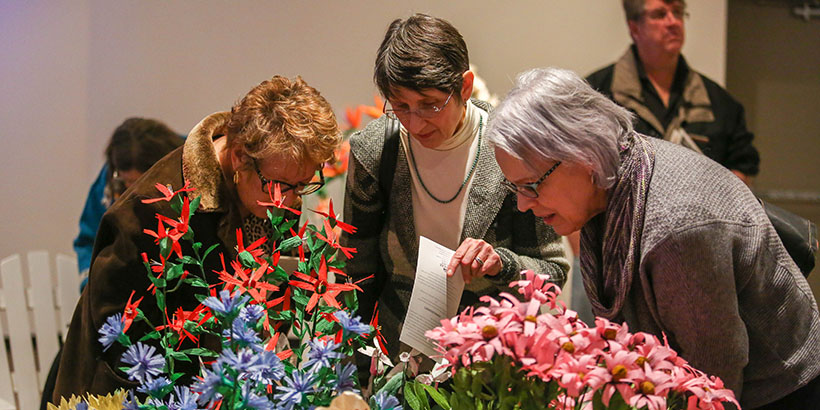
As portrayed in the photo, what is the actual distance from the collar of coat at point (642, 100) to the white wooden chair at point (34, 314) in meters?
2.06

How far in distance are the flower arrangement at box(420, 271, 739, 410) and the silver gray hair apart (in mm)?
352

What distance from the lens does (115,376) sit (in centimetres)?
139

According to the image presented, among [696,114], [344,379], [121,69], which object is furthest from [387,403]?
[121,69]

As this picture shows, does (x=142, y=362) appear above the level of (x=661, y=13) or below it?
below

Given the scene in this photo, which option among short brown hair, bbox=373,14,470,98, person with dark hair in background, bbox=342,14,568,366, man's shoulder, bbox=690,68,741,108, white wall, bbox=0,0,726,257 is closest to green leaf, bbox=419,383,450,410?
person with dark hair in background, bbox=342,14,568,366

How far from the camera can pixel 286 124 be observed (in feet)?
4.76

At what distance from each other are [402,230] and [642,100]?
1693 mm

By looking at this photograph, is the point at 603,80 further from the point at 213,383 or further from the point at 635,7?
the point at 213,383

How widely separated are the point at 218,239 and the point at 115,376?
0.31 m

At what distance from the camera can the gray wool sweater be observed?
45.6 inches

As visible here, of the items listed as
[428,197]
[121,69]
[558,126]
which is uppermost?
[558,126]

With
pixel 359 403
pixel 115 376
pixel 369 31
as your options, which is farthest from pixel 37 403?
pixel 369 31

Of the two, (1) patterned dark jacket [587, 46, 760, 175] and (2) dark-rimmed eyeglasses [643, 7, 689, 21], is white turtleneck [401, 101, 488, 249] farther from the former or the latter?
(2) dark-rimmed eyeglasses [643, 7, 689, 21]

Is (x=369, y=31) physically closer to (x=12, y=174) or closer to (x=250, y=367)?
(x=12, y=174)
